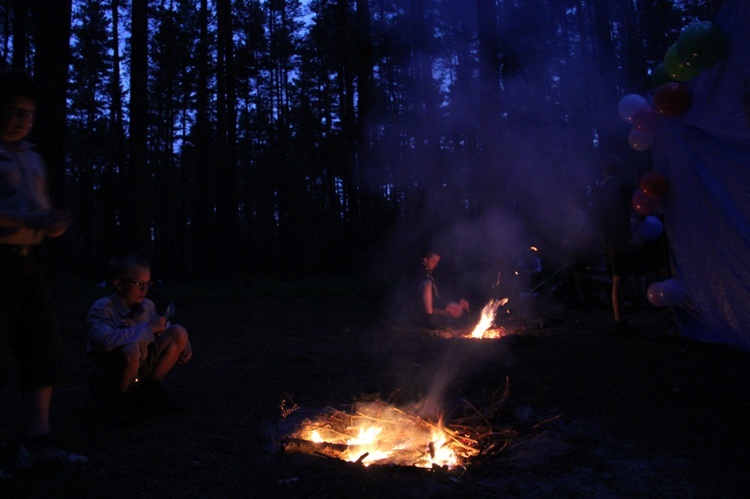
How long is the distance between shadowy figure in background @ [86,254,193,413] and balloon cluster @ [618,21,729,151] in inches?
195

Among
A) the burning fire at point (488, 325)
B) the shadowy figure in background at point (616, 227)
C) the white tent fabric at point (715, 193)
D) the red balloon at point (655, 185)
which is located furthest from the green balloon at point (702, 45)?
the burning fire at point (488, 325)

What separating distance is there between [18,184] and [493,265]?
765cm

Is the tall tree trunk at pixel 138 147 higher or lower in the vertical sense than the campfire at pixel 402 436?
higher

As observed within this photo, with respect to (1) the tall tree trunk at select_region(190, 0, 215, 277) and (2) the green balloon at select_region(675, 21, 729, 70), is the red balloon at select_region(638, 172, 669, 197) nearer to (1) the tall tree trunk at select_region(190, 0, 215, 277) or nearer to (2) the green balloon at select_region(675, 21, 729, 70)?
(2) the green balloon at select_region(675, 21, 729, 70)

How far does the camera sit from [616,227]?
19.2ft

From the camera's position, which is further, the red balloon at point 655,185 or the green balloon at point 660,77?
the red balloon at point 655,185

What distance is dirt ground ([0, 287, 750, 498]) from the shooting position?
88.5 inches

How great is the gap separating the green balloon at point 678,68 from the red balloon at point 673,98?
0.81 feet

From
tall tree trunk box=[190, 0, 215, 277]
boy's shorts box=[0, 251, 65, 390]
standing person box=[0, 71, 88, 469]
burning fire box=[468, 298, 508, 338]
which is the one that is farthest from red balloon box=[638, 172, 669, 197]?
tall tree trunk box=[190, 0, 215, 277]

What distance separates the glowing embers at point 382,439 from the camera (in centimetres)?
269

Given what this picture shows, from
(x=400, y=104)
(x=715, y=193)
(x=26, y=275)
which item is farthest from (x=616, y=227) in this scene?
(x=400, y=104)

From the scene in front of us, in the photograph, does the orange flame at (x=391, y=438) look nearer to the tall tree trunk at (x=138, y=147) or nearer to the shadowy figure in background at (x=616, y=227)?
the shadowy figure in background at (x=616, y=227)

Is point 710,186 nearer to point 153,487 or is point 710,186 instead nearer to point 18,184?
point 153,487

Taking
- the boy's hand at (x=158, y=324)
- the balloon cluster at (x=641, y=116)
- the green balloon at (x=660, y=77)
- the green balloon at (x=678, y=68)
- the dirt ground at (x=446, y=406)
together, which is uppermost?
the green balloon at (x=660, y=77)
